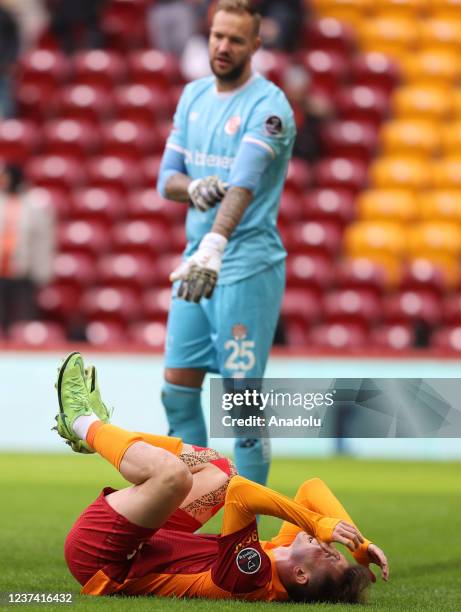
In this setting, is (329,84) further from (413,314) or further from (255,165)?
(255,165)

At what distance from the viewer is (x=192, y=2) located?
16.1m

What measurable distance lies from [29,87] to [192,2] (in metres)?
2.18

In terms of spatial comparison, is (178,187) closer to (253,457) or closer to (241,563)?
(253,457)

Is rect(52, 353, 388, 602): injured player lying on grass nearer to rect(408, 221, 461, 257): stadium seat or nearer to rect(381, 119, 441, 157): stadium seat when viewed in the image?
rect(408, 221, 461, 257): stadium seat

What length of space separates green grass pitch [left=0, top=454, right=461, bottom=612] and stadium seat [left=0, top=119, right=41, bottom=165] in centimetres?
468

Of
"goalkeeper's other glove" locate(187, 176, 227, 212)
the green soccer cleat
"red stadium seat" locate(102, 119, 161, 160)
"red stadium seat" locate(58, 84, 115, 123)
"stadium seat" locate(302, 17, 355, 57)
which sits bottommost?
the green soccer cleat

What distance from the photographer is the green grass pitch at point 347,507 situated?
489 centimetres

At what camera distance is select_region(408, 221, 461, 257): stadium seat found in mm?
14398

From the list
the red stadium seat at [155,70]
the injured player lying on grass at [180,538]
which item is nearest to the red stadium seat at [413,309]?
the red stadium seat at [155,70]

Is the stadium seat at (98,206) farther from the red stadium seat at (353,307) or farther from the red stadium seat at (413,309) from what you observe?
the red stadium seat at (413,309)

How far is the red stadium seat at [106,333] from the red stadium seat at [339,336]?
6.08 feet

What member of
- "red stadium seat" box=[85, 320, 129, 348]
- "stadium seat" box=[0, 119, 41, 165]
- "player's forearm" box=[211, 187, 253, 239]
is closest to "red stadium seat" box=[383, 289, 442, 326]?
"red stadium seat" box=[85, 320, 129, 348]

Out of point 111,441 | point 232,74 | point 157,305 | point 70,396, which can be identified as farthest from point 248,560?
point 157,305

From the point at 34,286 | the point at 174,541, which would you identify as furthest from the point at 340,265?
the point at 174,541
